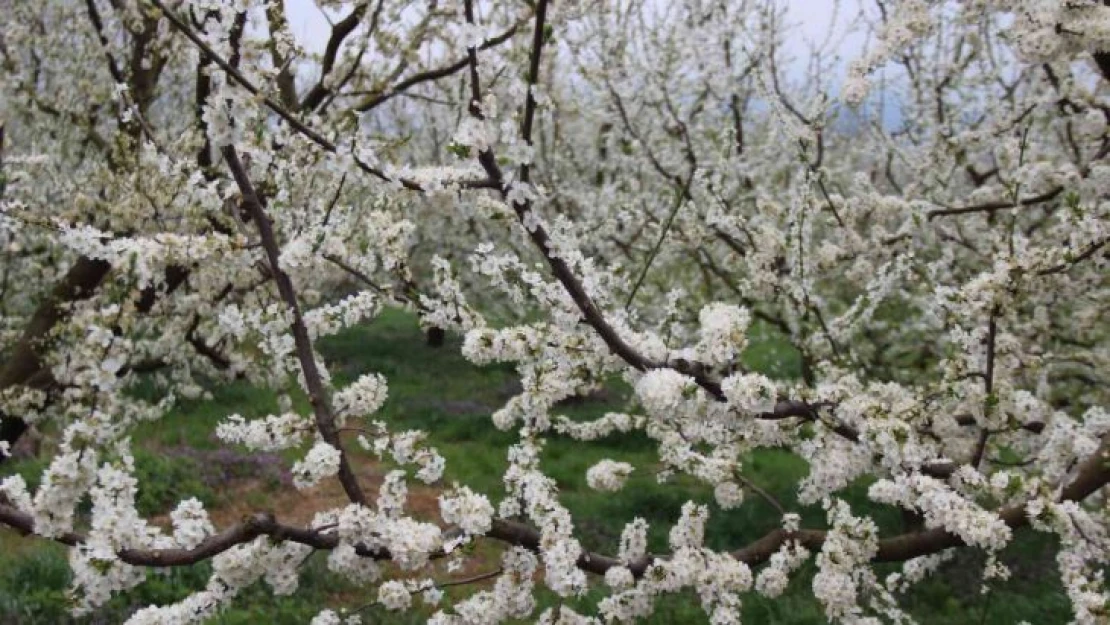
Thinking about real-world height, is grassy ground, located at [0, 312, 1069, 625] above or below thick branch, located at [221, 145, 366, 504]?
above

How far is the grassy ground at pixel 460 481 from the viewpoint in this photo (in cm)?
691

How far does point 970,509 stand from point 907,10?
2.41 meters

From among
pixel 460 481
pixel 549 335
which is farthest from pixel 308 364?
pixel 460 481

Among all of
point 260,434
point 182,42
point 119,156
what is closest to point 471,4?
point 260,434

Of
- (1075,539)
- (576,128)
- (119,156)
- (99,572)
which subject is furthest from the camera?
(576,128)

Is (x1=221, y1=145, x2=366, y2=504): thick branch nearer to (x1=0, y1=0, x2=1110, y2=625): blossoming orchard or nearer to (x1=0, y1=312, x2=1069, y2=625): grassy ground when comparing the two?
(x1=0, y1=0, x2=1110, y2=625): blossoming orchard

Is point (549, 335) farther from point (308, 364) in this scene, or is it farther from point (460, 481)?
point (460, 481)

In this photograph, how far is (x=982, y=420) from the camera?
3930mm

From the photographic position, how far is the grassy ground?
6906 millimetres

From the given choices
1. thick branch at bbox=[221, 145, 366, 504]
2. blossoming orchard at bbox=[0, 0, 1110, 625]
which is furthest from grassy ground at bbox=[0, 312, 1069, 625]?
thick branch at bbox=[221, 145, 366, 504]

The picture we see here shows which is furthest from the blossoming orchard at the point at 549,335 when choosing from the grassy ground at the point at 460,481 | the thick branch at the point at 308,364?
the grassy ground at the point at 460,481

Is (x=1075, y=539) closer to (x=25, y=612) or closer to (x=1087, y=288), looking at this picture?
(x=1087, y=288)

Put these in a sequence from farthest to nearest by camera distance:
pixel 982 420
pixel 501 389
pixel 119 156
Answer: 1. pixel 501 389
2. pixel 119 156
3. pixel 982 420

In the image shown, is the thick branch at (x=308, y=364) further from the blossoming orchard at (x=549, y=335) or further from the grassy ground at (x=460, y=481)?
the grassy ground at (x=460, y=481)
